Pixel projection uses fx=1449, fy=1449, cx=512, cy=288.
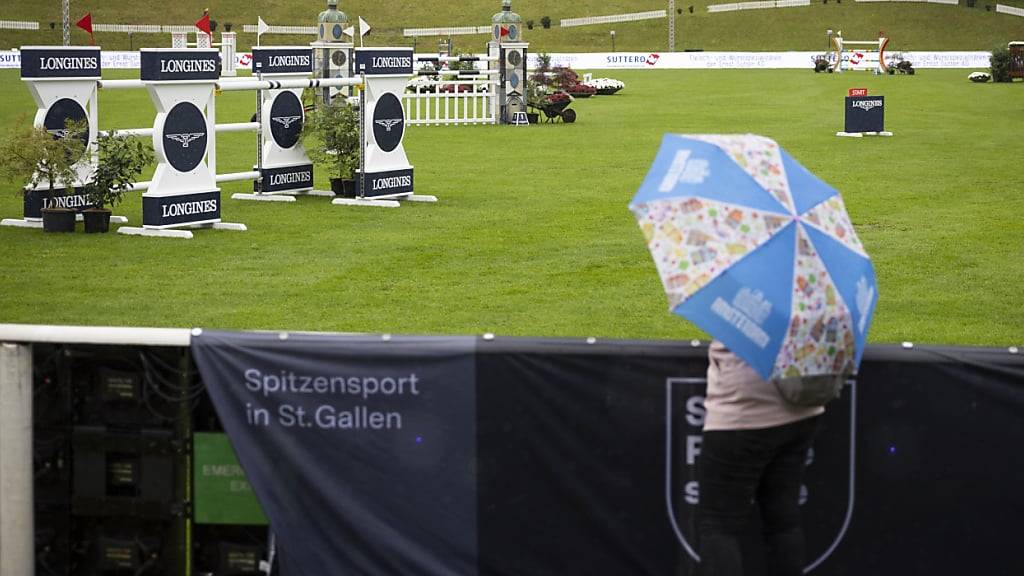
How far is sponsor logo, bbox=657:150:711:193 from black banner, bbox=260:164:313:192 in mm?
14463

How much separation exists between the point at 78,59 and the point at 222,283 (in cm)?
490

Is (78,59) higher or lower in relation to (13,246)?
higher

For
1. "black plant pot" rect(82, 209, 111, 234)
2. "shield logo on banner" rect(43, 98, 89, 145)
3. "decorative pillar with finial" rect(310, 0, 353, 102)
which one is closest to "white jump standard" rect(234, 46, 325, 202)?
"shield logo on banner" rect(43, 98, 89, 145)

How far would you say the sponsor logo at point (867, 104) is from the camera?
2894cm

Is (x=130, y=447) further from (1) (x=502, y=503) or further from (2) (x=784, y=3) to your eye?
(2) (x=784, y=3)

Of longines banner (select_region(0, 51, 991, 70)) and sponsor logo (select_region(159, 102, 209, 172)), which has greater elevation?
longines banner (select_region(0, 51, 991, 70))

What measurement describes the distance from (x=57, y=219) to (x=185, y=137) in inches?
62.5

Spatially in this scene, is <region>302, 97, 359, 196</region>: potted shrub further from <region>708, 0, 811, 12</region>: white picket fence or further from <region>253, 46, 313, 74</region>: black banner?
<region>708, 0, 811, 12</region>: white picket fence

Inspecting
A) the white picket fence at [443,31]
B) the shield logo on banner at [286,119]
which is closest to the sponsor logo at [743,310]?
the shield logo on banner at [286,119]

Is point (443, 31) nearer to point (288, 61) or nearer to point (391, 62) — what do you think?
point (288, 61)

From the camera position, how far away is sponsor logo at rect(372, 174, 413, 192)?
18.3 meters

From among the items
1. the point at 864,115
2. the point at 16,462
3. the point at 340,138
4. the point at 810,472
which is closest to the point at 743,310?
the point at 810,472

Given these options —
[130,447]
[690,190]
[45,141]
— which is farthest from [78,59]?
[690,190]

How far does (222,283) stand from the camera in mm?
12156
